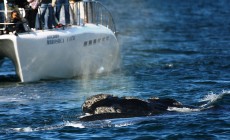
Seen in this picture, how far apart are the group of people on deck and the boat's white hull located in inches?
17.0

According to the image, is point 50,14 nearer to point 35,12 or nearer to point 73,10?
point 35,12

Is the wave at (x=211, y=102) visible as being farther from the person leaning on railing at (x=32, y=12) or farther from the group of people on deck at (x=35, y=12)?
the person leaning on railing at (x=32, y=12)

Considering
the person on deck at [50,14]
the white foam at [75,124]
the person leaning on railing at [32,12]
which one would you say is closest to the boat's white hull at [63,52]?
the person on deck at [50,14]

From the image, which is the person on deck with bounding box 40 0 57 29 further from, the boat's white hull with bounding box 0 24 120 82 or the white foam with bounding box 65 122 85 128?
the white foam with bounding box 65 122 85 128

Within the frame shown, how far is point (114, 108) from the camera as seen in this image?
72.9 ft

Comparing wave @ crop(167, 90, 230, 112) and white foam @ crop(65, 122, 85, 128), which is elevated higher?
white foam @ crop(65, 122, 85, 128)

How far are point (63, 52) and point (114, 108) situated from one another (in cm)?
1002

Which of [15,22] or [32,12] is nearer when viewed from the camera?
[15,22]

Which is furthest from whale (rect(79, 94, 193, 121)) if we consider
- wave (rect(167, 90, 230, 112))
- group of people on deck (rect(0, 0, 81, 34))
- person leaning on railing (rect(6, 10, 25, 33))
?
group of people on deck (rect(0, 0, 81, 34))

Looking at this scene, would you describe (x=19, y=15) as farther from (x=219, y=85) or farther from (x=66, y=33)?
(x=219, y=85)

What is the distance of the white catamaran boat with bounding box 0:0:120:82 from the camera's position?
99.4 ft

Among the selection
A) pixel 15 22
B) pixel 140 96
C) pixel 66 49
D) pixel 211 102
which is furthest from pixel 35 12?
pixel 211 102

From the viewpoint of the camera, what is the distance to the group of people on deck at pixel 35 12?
30547mm

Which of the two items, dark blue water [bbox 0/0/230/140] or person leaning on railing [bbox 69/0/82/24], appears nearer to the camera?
dark blue water [bbox 0/0/230/140]
